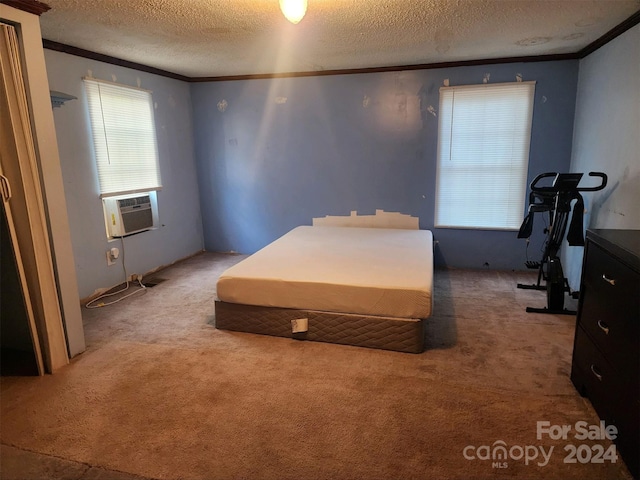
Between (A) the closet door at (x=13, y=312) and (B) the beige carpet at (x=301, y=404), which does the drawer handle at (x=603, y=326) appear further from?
(A) the closet door at (x=13, y=312)

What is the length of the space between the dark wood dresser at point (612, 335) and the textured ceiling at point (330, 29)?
1.65 m

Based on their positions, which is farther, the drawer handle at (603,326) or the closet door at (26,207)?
the closet door at (26,207)

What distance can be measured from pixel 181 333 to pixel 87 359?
619 mm

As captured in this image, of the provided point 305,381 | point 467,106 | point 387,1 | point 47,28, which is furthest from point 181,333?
point 467,106

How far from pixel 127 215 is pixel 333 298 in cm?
260

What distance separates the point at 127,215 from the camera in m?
4.08

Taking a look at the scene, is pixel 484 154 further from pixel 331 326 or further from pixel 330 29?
pixel 331 326

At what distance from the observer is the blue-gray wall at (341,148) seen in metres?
4.04

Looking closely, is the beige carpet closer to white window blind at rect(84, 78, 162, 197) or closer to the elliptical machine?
the elliptical machine

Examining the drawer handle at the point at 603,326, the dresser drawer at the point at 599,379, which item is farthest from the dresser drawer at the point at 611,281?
the dresser drawer at the point at 599,379

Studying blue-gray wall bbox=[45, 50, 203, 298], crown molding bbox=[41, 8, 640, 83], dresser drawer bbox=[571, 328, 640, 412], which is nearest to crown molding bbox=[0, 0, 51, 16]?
crown molding bbox=[41, 8, 640, 83]

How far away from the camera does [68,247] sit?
2555mm

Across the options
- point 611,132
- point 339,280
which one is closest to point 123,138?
point 339,280

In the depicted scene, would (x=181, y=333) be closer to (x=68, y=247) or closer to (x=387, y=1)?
(x=68, y=247)
